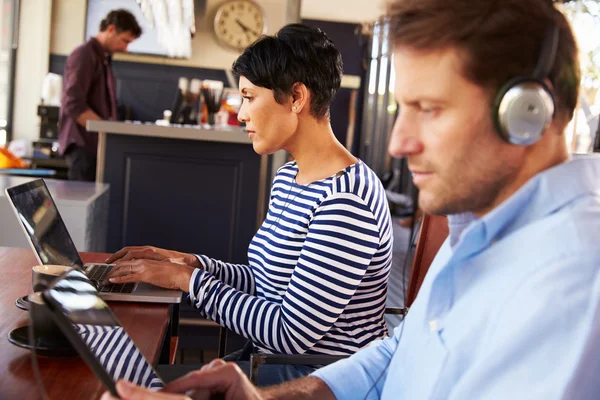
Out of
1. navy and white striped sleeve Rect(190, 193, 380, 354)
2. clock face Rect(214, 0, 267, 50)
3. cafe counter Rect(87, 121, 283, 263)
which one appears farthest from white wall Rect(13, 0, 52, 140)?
navy and white striped sleeve Rect(190, 193, 380, 354)

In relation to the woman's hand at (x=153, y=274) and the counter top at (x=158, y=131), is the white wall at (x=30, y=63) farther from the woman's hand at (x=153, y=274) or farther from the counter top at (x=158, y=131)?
the woman's hand at (x=153, y=274)

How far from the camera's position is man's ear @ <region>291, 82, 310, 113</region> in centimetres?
170

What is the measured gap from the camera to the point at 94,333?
0.84 meters

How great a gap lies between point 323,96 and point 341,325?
0.57m

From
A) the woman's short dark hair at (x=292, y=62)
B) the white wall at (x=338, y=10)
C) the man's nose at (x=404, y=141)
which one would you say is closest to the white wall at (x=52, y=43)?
the white wall at (x=338, y=10)

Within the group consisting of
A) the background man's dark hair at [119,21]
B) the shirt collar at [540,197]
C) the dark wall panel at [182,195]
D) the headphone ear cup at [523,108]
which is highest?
the background man's dark hair at [119,21]

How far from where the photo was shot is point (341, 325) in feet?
5.06

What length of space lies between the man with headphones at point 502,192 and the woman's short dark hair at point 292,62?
807 millimetres

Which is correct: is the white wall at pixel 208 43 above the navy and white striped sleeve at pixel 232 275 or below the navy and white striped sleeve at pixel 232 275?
above

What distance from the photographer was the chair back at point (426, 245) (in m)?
1.75

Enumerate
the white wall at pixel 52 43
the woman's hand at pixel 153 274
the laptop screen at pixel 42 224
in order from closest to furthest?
1. the laptop screen at pixel 42 224
2. the woman's hand at pixel 153 274
3. the white wall at pixel 52 43

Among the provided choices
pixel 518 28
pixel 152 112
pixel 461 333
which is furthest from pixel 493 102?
pixel 152 112

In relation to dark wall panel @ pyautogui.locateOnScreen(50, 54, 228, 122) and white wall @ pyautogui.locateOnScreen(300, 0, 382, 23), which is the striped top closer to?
dark wall panel @ pyautogui.locateOnScreen(50, 54, 228, 122)

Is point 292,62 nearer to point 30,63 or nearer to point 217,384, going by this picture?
point 217,384
